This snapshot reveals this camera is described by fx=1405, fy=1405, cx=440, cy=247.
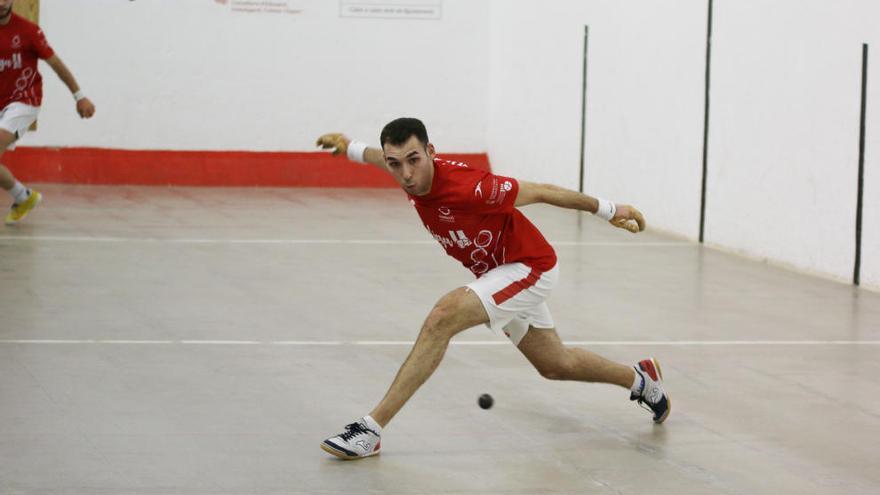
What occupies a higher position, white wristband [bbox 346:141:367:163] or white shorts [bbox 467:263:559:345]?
white wristband [bbox 346:141:367:163]

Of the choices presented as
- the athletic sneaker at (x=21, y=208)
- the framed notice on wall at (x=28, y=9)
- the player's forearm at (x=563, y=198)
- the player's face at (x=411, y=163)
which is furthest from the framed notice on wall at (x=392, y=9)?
the player's face at (x=411, y=163)

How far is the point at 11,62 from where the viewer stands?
39.3ft

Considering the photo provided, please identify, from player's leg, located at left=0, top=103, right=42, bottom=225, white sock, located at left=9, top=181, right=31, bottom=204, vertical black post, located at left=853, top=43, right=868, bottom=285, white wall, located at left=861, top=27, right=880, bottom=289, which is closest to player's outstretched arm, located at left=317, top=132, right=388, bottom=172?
white wall, located at left=861, top=27, right=880, bottom=289

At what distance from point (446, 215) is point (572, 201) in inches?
21.5

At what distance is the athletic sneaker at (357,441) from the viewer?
568 cm

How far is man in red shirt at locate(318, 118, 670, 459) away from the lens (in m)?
5.79

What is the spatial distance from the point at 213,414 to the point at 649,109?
28.7 ft

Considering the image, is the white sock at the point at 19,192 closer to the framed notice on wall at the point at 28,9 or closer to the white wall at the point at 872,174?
the framed notice on wall at the point at 28,9

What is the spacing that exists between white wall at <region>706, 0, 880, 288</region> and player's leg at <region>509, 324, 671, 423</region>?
4845 mm

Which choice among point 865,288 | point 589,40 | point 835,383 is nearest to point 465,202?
point 835,383

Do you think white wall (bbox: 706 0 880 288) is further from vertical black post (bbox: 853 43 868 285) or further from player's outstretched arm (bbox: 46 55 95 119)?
player's outstretched arm (bbox: 46 55 95 119)

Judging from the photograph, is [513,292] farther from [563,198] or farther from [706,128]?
[706,128]

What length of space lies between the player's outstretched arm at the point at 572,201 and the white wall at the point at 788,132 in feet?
16.8

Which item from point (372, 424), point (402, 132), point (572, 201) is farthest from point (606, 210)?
point (372, 424)
